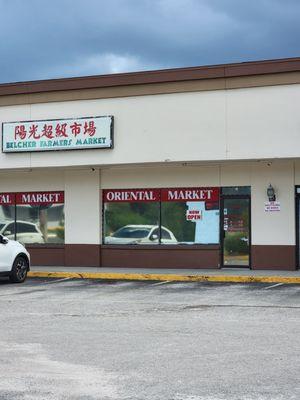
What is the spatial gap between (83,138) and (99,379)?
565 inches

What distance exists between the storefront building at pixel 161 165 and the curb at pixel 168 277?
2.33 m

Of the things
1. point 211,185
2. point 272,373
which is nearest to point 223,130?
point 211,185

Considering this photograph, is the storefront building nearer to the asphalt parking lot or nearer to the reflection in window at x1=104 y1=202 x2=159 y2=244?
the reflection in window at x1=104 y1=202 x2=159 y2=244

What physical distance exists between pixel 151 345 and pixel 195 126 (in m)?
11.5

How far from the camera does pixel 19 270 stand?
18.1 meters

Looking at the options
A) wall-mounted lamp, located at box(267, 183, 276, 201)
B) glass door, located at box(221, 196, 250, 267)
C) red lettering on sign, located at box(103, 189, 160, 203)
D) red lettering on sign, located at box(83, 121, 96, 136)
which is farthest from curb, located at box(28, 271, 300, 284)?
red lettering on sign, located at box(83, 121, 96, 136)

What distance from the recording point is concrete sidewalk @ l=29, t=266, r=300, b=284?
18.2 meters

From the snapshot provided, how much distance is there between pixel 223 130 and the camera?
64.1 feet

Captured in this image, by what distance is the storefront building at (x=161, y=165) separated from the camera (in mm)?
19391

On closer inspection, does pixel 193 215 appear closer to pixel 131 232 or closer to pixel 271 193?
pixel 131 232

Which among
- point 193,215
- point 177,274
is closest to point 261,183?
point 193,215

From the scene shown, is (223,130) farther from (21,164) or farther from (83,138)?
(21,164)

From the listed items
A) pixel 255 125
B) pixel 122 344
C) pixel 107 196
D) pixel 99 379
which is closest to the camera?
pixel 99 379

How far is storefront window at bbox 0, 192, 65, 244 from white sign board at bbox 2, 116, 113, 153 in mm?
2201
